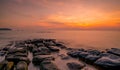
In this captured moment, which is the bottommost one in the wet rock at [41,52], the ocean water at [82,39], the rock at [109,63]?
the ocean water at [82,39]

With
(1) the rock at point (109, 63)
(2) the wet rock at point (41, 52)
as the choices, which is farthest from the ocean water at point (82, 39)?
(1) the rock at point (109, 63)

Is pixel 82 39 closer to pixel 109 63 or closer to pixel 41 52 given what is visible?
pixel 41 52

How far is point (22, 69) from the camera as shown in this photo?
5.55 metres

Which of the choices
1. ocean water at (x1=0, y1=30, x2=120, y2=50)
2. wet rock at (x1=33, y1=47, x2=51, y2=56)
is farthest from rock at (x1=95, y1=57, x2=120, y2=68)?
ocean water at (x1=0, y1=30, x2=120, y2=50)

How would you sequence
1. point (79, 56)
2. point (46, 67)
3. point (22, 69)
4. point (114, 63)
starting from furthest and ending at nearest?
point (79, 56)
point (114, 63)
point (46, 67)
point (22, 69)

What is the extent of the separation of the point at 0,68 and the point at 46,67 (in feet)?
7.58

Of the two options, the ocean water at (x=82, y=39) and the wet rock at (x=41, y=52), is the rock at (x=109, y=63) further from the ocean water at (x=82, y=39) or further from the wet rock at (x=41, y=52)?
the ocean water at (x=82, y=39)

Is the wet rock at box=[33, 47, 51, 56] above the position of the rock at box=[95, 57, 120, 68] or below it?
below

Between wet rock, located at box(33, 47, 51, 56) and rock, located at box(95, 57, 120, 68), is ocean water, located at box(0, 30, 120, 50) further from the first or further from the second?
rock, located at box(95, 57, 120, 68)

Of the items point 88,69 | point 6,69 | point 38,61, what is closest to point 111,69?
point 88,69

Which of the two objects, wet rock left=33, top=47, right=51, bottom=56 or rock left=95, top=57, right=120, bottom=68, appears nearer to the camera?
rock left=95, top=57, right=120, bottom=68

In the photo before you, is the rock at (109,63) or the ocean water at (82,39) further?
the ocean water at (82,39)

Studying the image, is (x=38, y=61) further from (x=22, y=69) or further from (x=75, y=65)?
(x=75, y=65)

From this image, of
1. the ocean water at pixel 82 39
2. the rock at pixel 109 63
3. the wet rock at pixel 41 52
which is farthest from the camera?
the ocean water at pixel 82 39
